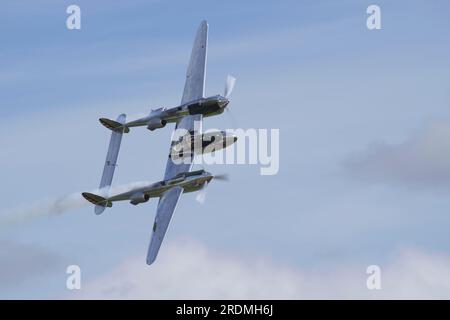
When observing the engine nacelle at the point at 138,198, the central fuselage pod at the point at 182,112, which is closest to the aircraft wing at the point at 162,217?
the engine nacelle at the point at 138,198

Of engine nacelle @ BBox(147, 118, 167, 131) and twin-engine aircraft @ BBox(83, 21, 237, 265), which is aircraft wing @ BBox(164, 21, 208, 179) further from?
engine nacelle @ BBox(147, 118, 167, 131)

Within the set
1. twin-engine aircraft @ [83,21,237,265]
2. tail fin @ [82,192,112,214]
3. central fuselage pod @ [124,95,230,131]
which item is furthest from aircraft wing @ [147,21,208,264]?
tail fin @ [82,192,112,214]

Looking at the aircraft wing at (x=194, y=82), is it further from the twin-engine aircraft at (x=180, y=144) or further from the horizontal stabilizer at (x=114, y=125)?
the horizontal stabilizer at (x=114, y=125)

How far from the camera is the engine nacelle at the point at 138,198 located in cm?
9219

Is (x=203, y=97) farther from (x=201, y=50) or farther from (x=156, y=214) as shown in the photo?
(x=156, y=214)

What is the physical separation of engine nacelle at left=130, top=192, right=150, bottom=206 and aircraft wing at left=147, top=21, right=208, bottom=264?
1447mm

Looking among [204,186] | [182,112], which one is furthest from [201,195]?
[182,112]

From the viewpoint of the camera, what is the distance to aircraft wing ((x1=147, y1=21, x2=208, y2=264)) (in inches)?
3465

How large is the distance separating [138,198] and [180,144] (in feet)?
23.7

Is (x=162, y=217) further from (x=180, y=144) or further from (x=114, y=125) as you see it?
(x=114, y=125)

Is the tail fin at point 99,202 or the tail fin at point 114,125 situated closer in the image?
the tail fin at point 99,202

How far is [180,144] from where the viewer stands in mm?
95625

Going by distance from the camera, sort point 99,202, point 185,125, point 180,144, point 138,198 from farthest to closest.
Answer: point 185,125, point 180,144, point 99,202, point 138,198
